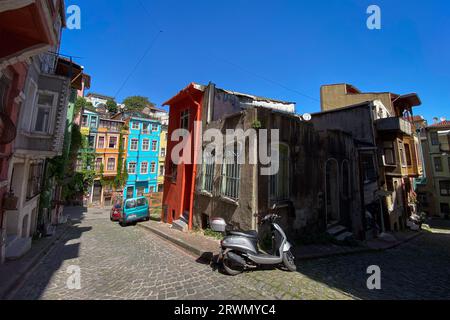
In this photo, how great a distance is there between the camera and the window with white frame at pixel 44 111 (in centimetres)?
842

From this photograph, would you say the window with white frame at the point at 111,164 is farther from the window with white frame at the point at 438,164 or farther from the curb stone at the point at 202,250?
the window with white frame at the point at 438,164

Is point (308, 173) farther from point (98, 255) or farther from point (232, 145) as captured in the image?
point (98, 255)

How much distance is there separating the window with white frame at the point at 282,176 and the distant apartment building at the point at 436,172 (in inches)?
1360

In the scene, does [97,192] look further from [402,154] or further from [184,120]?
[402,154]

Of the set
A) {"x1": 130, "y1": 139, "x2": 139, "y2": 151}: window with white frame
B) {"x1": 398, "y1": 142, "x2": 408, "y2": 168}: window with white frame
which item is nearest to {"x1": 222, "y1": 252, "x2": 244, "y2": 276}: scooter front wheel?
{"x1": 398, "y1": 142, "x2": 408, "y2": 168}: window with white frame

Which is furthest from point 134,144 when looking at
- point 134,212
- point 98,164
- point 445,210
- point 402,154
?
point 445,210

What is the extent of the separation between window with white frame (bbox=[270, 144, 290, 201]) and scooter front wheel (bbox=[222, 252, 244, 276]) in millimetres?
3278

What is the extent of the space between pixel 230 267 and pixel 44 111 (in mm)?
9782

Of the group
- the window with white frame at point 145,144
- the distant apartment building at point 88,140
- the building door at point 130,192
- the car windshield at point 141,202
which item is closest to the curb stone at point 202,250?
the car windshield at point 141,202

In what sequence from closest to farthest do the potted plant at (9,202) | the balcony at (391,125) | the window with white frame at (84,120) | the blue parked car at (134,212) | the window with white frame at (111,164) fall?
1. the potted plant at (9,202)
2. the blue parked car at (134,212)
3. the balcony at (391,125)
4. the window with white frame at (84,120)
5. the window with white frame at (111,164)

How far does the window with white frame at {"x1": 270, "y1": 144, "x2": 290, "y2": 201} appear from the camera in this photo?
788 centimetres

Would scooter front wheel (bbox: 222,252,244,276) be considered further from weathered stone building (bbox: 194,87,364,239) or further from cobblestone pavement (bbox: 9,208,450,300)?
weathered stone building (bbox: 194,87,364,239)

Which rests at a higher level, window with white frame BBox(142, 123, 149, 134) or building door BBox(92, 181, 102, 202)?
window with white frame BBox(142, 123, 149, 134)

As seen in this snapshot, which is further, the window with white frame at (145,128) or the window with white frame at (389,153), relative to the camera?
the window with white frame at (145,128)
